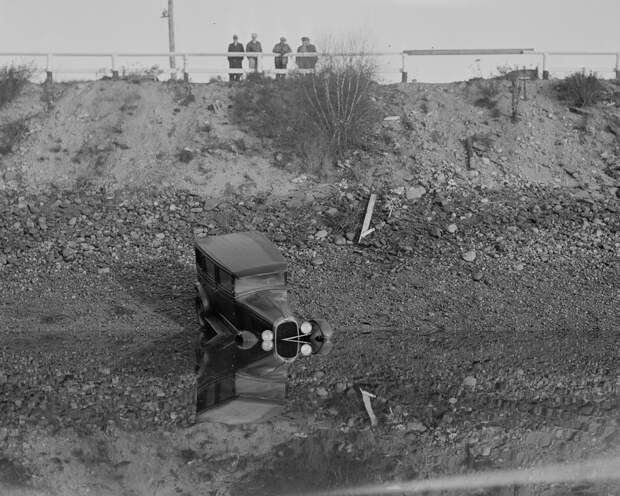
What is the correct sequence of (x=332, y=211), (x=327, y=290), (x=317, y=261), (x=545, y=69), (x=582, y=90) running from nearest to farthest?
(x=327, y=290)
(x=317, y=261)
(x=332, y=211)
(x=582, y=90)
(x=545, y=69)

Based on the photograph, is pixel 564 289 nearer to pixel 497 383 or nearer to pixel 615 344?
pixel 615 344

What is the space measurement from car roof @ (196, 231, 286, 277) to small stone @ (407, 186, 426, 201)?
7370mm

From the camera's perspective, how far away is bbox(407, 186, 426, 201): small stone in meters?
24.5

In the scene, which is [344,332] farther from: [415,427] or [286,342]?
[415,427]

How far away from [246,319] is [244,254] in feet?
4.62

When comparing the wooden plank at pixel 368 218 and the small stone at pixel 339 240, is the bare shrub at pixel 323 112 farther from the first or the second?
the small stone at pixel 339 240

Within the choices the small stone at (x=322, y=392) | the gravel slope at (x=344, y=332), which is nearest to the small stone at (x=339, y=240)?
the gravel slope at (x=344, y=332)

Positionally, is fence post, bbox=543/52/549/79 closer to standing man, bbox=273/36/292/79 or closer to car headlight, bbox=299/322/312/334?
standing man, bbox=273/36/292/79

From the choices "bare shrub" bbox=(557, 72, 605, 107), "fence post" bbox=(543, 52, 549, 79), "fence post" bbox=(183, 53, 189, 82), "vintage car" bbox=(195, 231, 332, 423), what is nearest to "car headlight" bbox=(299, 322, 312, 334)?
"vintage car" bbox=(195, 231, 332, 423)

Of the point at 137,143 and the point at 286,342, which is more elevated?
the point at 137,143

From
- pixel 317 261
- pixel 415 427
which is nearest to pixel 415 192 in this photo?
pixel 317 261

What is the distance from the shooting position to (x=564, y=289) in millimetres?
20203

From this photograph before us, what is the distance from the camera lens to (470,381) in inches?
573

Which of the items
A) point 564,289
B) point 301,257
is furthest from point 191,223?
point 564,289
